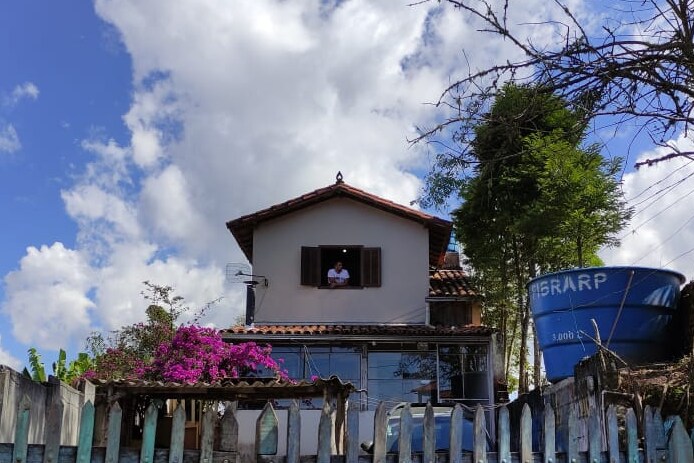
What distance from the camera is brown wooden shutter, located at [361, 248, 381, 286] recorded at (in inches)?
829

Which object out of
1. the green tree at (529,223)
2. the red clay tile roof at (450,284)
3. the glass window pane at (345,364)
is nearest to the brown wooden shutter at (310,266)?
the glass window pane at (345,364)

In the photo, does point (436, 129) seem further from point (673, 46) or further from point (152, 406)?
point (152, 406)

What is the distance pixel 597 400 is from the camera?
662 cm

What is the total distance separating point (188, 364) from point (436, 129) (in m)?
12.4

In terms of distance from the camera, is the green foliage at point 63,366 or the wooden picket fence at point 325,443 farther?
the green foliage at point 63,366

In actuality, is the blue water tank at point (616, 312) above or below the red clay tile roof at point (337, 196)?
below

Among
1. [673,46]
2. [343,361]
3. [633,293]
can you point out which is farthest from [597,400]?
[343,361]

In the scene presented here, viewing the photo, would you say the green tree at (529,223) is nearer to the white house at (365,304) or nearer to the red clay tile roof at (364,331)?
the white house at (365,304)

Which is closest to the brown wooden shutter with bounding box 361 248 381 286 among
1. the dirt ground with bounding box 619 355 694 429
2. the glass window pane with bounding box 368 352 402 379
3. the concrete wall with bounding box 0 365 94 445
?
the glass window pane with bounding box 368 352 402 379

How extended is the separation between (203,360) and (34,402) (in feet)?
36.7

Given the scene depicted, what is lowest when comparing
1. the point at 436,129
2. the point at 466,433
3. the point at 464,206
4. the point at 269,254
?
the point at 466,433

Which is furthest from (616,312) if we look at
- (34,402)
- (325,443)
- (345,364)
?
(345,364)

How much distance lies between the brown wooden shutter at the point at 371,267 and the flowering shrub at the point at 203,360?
369cm

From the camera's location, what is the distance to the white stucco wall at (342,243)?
2097 cm
